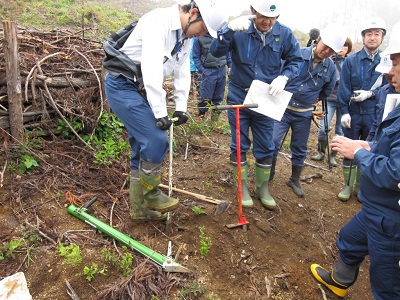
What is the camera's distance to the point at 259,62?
11.6ft

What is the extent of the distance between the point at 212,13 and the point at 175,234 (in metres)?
2.11

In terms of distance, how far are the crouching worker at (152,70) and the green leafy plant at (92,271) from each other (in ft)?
2.42

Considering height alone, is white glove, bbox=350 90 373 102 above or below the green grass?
below

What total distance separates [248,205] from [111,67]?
7.14 ft

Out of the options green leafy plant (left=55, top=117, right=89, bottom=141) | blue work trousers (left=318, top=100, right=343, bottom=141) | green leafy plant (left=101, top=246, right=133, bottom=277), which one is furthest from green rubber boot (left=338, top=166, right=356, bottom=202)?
green leafy plant (left=55, top=117, right=89, bottom=141)

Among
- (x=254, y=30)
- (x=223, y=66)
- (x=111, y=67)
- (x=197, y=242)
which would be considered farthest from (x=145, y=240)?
(x=223, y=66)

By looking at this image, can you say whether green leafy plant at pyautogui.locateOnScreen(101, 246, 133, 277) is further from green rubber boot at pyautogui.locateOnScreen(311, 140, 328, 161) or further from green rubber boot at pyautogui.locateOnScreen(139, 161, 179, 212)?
green rubber boot at pyautogui.locateOnScreen(311, 140, 328, 161)

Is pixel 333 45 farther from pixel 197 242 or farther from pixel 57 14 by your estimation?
pixel 57 14

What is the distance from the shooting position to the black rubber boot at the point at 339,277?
2.61 meters

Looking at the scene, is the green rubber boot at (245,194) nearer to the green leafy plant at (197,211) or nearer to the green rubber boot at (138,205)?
the green leafy plant at (197,211)

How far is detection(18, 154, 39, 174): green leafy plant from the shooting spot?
3.70m

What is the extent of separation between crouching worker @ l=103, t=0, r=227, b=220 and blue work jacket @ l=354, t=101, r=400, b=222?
1.53 m

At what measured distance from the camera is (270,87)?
352cm

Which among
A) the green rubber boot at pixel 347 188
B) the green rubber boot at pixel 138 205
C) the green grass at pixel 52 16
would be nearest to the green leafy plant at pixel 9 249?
the green rubber boot at pixel 138 205
